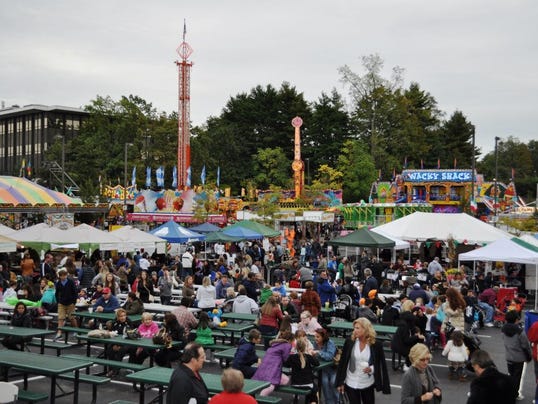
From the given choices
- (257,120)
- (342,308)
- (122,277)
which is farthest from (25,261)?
(257,120)

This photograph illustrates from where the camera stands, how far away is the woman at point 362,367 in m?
6.70

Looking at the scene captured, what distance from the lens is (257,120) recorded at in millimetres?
74438

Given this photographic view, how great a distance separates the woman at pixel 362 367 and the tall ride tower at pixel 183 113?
50443 millimetres

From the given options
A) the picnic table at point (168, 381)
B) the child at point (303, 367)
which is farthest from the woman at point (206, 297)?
the child at point (303, 367)

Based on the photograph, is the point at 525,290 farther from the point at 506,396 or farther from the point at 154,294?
the point at 506,396

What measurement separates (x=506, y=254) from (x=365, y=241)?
4.29m

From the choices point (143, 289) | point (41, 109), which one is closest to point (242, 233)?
point (143, 289)

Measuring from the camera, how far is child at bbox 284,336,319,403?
8062mm

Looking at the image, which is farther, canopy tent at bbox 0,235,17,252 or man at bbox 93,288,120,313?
canopy tent at bbox 0,235,17,252

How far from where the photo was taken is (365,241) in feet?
62.3

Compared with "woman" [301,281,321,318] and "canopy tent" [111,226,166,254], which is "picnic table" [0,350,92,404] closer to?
"woman" [301,281,321,318]

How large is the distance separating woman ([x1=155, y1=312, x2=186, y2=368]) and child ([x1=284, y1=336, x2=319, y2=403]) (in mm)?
2215

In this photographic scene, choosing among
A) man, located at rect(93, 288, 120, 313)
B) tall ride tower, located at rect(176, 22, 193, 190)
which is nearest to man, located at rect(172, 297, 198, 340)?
man, located at rect(93, 288, 120, 313)

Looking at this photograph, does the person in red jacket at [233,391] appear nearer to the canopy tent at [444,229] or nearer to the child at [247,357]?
the child at [247,357]
